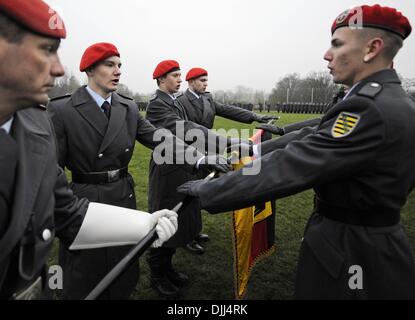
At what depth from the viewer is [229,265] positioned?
470cm

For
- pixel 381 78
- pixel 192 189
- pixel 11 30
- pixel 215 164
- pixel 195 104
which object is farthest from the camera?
pixel 195 104

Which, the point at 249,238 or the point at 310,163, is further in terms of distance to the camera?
the point at 249,238

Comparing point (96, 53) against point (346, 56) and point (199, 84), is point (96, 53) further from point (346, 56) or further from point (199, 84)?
point (199, 84)

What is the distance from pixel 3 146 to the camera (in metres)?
1.30

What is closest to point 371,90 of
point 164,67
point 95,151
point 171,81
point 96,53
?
point 95,151

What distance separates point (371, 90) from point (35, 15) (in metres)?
1.82

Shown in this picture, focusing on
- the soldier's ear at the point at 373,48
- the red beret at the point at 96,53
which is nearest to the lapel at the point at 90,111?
the red beret at the point at 96,53

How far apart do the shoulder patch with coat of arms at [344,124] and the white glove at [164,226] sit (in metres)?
1.20

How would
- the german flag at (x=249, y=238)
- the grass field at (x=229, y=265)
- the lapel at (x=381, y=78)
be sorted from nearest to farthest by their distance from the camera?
1. the lapel at (x=381, y=78)
2. the german flag at (x=249, y=238)
3. the grass field at (x=229, y=265)

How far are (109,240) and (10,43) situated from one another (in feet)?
4.27

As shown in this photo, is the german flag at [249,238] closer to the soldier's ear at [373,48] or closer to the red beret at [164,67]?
the soldier's ear at [373,48]

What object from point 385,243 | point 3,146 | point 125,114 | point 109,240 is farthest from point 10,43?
point 385,243

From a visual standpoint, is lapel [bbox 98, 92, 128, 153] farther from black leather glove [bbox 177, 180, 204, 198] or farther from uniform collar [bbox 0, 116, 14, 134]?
uniform collar [bbox 0, 116, 14, 134]

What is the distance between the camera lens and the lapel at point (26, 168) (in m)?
1.32
